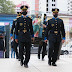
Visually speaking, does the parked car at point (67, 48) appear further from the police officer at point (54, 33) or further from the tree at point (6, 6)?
the tree at point (6, 6)

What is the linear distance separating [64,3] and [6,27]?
309ft

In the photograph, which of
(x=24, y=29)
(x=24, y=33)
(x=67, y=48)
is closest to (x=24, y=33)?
(x=24, y=33)

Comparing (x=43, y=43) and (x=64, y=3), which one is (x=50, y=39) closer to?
(x=43, y=43)

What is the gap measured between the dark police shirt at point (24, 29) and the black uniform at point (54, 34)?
674 millimetres

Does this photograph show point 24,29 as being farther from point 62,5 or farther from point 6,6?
point 62,5

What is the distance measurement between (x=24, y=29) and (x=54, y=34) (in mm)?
935

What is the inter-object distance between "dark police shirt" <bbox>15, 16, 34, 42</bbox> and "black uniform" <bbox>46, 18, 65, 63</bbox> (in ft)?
2.21

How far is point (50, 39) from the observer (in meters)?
7.81

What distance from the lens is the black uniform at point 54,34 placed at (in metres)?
7.77

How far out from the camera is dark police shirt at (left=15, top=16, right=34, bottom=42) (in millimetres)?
7289

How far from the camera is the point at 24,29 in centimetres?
732

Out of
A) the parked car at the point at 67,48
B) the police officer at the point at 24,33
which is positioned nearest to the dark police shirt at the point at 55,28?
the police officer at the point at 24,33

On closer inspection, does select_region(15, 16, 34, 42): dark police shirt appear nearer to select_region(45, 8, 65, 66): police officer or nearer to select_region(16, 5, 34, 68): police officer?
select_region(16, 5, 34, 68): police officer

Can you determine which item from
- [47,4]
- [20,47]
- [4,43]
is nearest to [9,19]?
[4,43]
